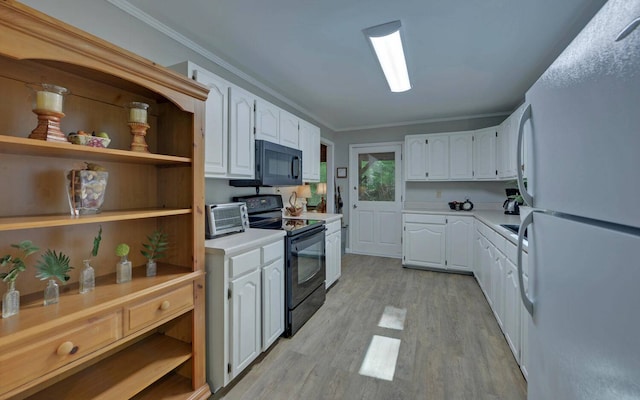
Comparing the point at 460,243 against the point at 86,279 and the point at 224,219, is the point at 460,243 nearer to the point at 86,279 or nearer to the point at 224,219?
the point at 224,219

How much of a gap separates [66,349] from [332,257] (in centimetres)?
260

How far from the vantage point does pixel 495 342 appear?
2.19 metres

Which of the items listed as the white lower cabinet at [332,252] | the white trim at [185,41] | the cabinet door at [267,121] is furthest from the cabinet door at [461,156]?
the cabinet door at [267,121]

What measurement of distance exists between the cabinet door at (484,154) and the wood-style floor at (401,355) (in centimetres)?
177

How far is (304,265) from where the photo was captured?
8.13ft

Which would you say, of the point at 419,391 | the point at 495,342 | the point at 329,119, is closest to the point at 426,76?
the point at 329,119

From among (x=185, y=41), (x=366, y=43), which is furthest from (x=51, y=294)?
(x=366, y=43)

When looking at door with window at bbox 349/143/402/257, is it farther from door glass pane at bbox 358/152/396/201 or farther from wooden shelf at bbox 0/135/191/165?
wooden shelf at bbox 0/135/191/165

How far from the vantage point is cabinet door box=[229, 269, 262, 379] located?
1.68 m

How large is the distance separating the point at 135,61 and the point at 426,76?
8.67ft

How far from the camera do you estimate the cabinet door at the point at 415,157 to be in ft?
14.2

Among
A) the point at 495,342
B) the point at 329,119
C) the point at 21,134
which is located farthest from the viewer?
the point at 329,119

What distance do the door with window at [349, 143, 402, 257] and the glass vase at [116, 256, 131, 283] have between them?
4.09m

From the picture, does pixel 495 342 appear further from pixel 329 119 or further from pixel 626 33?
pixel 329 119
